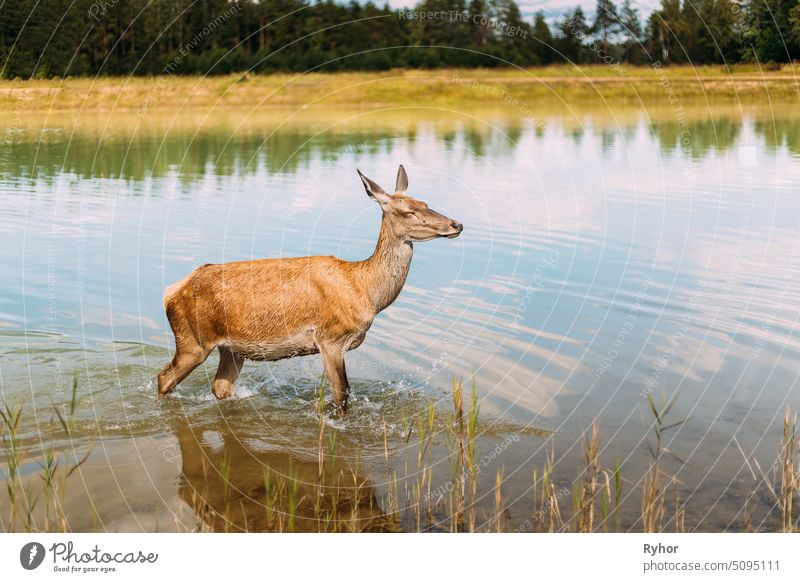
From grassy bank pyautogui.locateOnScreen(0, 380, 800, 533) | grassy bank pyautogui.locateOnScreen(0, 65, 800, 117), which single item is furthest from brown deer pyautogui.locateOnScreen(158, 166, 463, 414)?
grassy bank pyautogui.locateOnScreen(0, 65, 800, 117)

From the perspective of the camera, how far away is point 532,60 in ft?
97.5

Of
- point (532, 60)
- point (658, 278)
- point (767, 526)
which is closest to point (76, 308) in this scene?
point (658, 278)

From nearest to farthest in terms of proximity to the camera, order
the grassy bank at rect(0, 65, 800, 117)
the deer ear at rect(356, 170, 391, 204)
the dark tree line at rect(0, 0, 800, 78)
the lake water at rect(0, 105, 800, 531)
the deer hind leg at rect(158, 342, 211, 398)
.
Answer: the deer ear at rect(356, 170, 391, 204) < the lake water at rect(0, 105, 800, 531) < the deer hind leg at rect(158, 342, 211, 398) < the dark tree line at rect(0, 0, 800, 78) < the grassy bank at rect(0, 65, 800, 117)

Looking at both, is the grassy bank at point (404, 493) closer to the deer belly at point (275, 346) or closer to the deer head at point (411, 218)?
the deer belly at point (275, 346)

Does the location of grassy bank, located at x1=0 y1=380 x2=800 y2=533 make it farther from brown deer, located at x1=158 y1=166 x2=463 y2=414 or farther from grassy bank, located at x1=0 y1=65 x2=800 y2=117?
grassy bank, located at x1=0 y1=65 x2=800 y2=117

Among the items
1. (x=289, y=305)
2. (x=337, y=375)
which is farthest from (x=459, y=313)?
(x=289, y=305)

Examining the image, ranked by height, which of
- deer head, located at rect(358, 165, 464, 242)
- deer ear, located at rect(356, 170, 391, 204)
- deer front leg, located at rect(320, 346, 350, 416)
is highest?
deer ear, located at rect(356, 170, 391, 204)

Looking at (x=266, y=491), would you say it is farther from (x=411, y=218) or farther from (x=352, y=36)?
(x=352, y=36)

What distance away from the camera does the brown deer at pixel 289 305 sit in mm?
9641

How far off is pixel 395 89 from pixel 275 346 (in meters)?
25.4

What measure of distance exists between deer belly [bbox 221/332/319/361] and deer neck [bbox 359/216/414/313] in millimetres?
772

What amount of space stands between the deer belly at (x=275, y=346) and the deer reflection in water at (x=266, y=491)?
85cm

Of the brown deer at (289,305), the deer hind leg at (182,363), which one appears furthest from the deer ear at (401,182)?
the deer hind leg at (182,363)

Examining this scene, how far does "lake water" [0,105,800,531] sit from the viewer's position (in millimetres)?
9141
